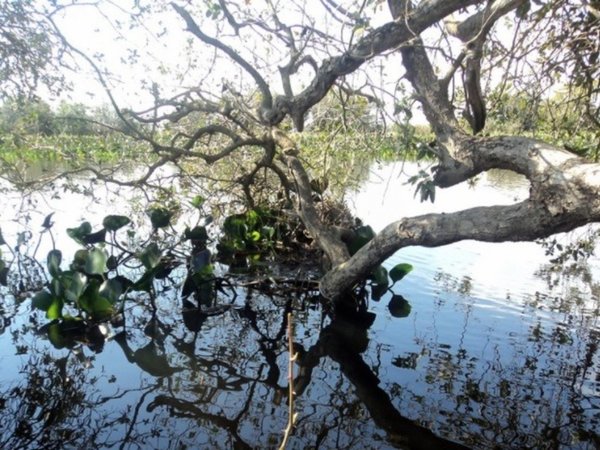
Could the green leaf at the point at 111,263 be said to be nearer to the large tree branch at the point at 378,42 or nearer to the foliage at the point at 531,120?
the large tree branch at the point at 378,42

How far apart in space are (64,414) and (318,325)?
2.35 meters

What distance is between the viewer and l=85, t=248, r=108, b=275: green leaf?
4.56 m

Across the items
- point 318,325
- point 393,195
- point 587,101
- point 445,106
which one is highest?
point 393,195

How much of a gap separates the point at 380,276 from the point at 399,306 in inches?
14.4

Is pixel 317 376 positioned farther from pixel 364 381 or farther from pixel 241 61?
pixel 241 61

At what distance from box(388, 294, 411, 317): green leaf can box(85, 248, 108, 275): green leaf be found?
2830 mm

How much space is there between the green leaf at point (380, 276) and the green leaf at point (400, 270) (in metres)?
0.14

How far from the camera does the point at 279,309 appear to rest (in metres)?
5.33

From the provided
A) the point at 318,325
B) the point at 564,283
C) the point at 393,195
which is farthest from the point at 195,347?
→ the point at 393,195

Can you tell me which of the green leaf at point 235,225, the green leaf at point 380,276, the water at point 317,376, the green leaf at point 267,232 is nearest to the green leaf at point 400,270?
the green leaf at point 380,276

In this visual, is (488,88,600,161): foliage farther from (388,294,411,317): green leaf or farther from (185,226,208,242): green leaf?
(185,226,208,242): green leaf

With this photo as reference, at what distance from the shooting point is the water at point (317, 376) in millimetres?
2984

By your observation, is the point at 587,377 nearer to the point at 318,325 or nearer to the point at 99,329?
the point at 318,325

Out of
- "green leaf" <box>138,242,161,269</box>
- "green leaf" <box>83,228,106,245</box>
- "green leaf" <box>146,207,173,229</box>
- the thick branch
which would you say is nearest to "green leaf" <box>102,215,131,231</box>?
"green leaf" <box>83,228,106,245</box>
